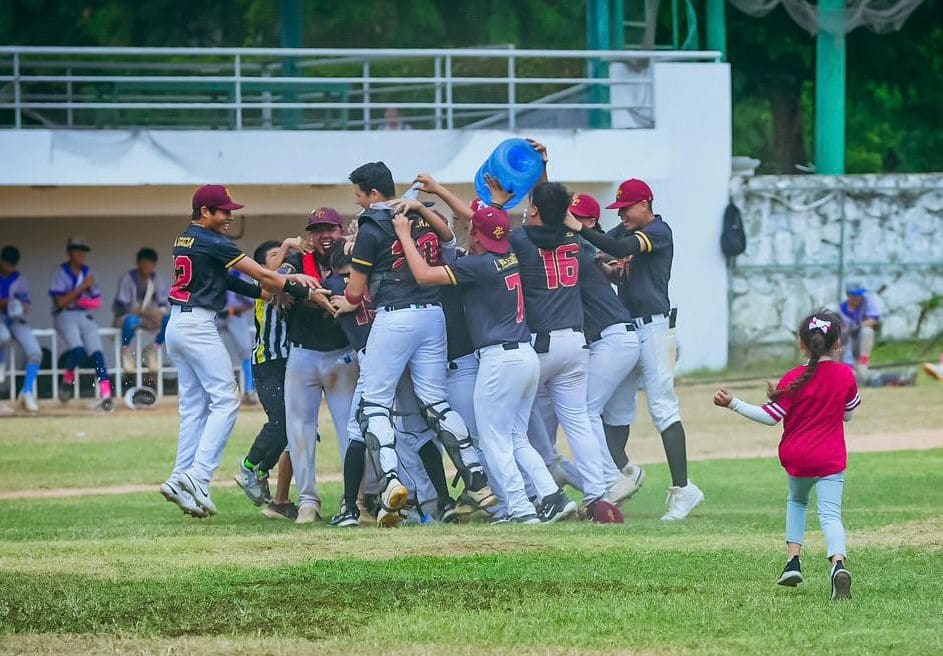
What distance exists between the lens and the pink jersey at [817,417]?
7637 millimetres

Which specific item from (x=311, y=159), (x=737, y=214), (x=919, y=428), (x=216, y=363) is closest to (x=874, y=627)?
(x=216, y=363)

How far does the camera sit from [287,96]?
22.9 m

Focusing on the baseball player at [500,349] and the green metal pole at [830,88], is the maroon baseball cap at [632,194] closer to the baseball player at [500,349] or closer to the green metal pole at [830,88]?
the baseball player at [500,349]

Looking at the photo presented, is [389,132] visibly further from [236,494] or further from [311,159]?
[236,494]

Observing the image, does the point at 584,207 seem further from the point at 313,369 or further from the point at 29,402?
the point at 29,402

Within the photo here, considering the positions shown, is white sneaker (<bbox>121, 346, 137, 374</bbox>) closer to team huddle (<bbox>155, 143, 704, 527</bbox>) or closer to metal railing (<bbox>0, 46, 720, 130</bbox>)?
metal railing (<bbox>0, 46, 720, 130</bbox>)

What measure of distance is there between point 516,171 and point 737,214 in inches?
520

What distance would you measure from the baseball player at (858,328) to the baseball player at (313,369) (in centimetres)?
1205

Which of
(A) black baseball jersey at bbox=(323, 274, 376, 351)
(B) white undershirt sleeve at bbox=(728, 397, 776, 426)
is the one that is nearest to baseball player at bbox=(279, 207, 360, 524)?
(A) black baseball jersey at bbox=(323, 274, 376, 351)

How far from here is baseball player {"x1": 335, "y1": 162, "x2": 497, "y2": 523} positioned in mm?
10094

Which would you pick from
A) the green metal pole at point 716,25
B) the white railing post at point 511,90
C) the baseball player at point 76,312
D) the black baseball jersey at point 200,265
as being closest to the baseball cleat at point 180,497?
the black baseball jersey at point 200,265

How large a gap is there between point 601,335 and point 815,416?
3.31 metres

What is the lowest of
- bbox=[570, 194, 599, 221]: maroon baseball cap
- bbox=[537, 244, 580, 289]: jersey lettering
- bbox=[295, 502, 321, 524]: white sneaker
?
bbox=[295, 502, 321, 524]: white sneaker

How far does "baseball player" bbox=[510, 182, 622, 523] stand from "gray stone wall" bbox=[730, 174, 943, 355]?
13.4 metres
